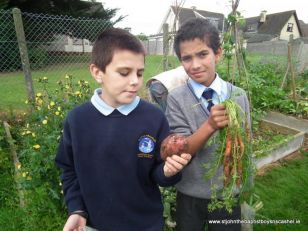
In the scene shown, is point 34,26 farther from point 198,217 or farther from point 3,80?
point 198,217

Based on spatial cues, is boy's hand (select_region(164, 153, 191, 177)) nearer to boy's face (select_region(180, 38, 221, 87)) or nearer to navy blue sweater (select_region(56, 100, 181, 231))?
navy blue sweater (select_region(56, 100, 181, 231))

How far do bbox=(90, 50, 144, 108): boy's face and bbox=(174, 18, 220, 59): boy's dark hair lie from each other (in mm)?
386

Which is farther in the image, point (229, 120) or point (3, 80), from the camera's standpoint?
point (3, 80)

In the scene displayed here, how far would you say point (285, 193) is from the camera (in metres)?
3.68

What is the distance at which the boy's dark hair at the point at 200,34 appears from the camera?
1.74 meters

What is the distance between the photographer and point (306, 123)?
5.78 metres

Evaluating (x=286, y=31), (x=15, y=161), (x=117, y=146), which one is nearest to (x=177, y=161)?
(x=117, y=146)

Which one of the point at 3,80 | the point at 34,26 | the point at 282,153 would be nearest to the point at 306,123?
the point at 282,153

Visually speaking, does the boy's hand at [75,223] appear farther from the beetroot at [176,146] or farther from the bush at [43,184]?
the bush at [43,184]

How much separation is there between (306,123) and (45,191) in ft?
16.7

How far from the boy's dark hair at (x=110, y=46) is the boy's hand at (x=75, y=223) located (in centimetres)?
86

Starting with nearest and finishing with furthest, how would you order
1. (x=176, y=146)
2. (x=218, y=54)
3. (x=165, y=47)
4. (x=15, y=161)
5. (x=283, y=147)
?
(x=176, y=146) → (x=218, y=54) → (x=15, y=161) → (x=283, y=147) → (x=165, y=47)

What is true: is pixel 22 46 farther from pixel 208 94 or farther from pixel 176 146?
pixel 176 146

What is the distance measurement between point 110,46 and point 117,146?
535 mm
